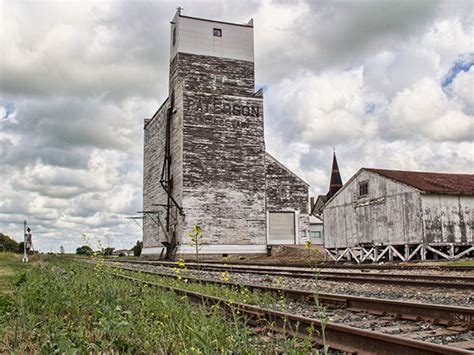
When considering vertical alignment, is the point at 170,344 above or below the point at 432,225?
below

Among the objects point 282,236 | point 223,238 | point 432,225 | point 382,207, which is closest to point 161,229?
point 223,238

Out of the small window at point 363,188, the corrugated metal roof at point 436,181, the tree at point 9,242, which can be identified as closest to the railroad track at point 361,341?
the corrugated metal roof at point 436,181

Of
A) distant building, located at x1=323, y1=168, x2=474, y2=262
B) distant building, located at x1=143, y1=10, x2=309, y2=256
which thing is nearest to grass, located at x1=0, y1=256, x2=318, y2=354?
distant building, located at x1=323, y1=168, x2=474, y2=262

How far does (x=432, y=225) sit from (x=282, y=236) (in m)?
14.3

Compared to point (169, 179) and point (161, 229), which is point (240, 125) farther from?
point (161, 229)

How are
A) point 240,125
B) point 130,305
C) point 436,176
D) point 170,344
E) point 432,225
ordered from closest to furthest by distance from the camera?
point 170,344
point 130,305
point 432,225
point 436,176
point 240,125

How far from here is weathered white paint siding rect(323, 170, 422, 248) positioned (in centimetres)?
2327

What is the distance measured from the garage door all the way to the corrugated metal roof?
34.9ft

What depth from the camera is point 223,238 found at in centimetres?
3388

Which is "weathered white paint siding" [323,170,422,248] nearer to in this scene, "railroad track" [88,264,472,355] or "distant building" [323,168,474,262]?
"distant building" [323,168,474,262]

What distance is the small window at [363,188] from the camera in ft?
86.4

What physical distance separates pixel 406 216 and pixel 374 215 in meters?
2.23

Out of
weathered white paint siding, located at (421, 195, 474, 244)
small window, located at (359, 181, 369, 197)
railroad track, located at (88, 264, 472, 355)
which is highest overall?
small window, located at (359, 181, 369, 197)

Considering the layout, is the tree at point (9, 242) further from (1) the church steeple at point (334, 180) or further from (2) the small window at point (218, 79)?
(1) the church steeple at point (334, 180)
